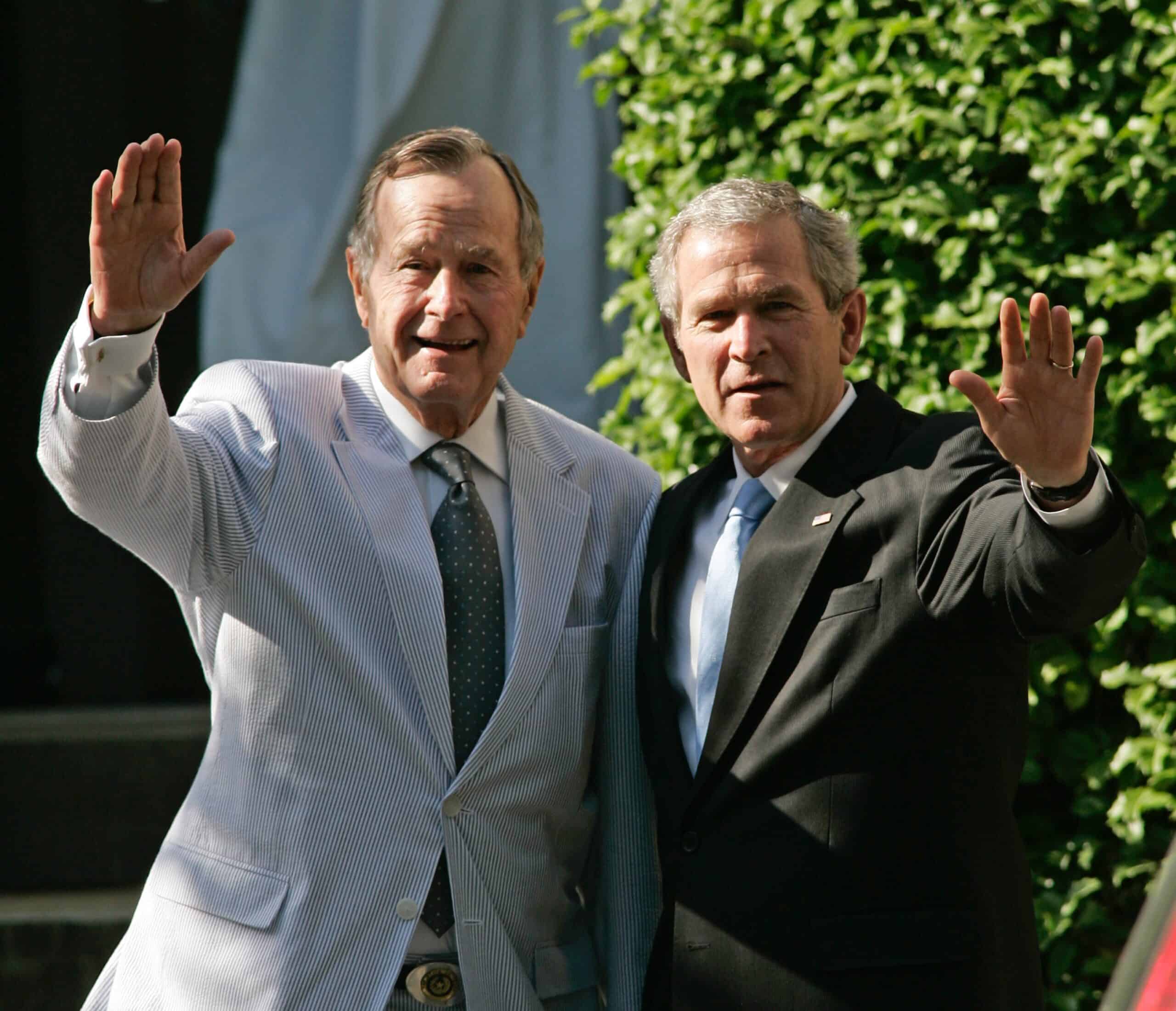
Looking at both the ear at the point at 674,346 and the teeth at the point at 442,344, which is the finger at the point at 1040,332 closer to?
the ear at the point at 674,346

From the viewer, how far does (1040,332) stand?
2107mm

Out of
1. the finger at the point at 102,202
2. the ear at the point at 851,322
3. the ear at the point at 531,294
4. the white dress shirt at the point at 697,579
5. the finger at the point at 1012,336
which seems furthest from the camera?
the ear at the point at 531,294

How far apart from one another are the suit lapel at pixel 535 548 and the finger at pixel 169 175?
86cm

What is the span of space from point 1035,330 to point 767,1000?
1.09 meters

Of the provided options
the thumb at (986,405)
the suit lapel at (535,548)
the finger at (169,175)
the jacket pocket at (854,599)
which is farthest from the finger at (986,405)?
the finger at (169,175)

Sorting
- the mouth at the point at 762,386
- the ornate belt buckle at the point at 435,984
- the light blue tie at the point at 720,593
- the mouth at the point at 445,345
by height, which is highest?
the mouth at the point at 762,386

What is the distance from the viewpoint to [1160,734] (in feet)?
11.0

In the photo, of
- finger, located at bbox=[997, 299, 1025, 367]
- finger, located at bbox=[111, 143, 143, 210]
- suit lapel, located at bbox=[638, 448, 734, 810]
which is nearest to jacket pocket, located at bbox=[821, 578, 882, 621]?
suit lapel, located at bbox=[638, 448, 734, 810]

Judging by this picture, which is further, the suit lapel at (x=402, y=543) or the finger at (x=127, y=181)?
the suit lapel at (x=402, y=543)

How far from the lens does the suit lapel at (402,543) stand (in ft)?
8.47

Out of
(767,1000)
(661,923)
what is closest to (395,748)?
(661,923)

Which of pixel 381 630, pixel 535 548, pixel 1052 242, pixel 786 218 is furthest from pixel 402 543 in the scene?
pixel 1052 242

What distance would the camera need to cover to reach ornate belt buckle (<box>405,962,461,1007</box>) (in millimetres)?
2521

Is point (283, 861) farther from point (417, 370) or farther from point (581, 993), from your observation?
point (417, 370)
